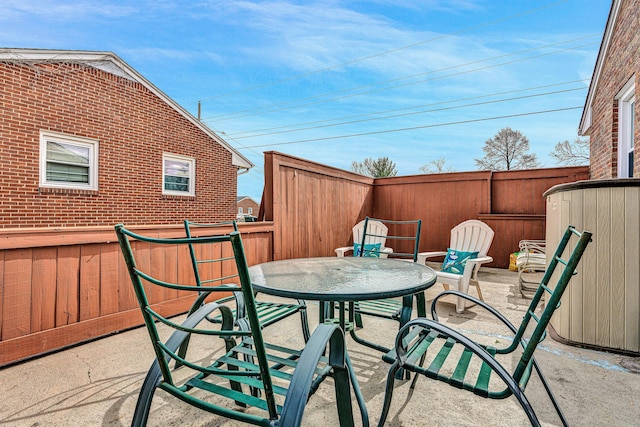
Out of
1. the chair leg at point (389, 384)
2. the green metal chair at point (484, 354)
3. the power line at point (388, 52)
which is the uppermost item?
the power line at point (388, 52)

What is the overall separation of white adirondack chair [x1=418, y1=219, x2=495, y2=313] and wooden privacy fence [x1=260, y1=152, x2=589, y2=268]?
1636mm

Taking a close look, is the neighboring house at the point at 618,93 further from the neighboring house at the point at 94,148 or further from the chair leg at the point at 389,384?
the neighboring house at the point at 94,148

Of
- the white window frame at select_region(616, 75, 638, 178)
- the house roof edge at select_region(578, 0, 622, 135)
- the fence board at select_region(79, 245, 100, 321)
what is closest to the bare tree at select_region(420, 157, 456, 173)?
the house roof edge at select_region(578, 0, 622, 135)

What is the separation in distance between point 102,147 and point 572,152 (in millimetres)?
14888

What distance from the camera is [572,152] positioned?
11.9 metres

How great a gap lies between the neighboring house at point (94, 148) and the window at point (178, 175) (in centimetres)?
2

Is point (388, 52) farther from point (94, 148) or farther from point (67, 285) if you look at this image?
point (67, 285)

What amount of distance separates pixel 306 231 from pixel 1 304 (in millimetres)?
3078

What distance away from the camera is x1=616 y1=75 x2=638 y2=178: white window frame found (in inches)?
146

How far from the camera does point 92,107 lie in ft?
20.0

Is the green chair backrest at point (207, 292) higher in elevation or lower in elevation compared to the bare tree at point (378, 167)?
lower

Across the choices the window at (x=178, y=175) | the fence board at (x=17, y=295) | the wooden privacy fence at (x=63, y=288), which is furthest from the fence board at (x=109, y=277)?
the window at (x=178, y=175)

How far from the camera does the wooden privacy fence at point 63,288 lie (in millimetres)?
2006

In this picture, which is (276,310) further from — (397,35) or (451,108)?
(451,108)
